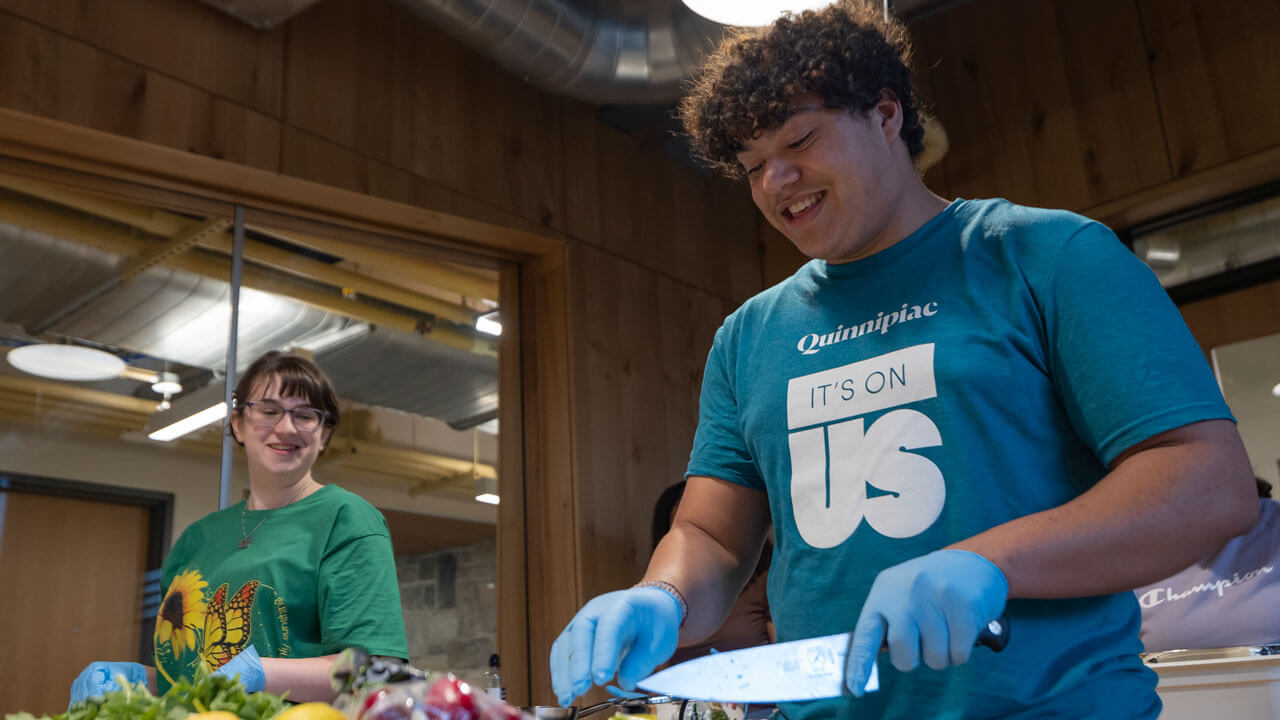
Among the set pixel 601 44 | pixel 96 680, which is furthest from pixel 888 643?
pixel 601 44

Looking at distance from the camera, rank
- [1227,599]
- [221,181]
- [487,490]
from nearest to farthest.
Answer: [1227,599] < [221,181] < [487,490]

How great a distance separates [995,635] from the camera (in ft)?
2.73

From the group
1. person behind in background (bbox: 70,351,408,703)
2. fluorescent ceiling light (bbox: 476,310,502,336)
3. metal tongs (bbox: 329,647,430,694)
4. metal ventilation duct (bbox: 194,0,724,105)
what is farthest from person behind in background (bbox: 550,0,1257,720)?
fluorescent ceiling light (bbox: 476,310,502,336)

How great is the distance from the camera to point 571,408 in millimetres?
3443

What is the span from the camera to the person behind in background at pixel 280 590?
1651 mm

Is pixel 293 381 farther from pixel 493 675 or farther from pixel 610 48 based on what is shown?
pixel 610 48

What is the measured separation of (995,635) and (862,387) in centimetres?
29

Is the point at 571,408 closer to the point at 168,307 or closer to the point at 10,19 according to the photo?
the point at 168,307

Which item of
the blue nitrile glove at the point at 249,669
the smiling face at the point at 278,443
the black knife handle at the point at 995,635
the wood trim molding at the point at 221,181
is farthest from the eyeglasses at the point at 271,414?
Answer: the black knife handle at the point at 995,635

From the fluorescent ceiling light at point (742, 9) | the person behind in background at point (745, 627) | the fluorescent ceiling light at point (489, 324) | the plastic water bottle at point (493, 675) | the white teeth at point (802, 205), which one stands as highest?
the fluorescent ceiling light at point (742, 9)

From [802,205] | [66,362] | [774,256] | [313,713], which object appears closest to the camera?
[313,713]

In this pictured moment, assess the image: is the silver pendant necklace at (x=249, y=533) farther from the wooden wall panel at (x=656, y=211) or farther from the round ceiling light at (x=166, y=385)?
the wooden wall panel at (x=656, y=211)

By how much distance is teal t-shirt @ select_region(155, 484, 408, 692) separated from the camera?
5.47 feet

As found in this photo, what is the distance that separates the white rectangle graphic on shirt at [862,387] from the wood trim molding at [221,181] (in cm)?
211
